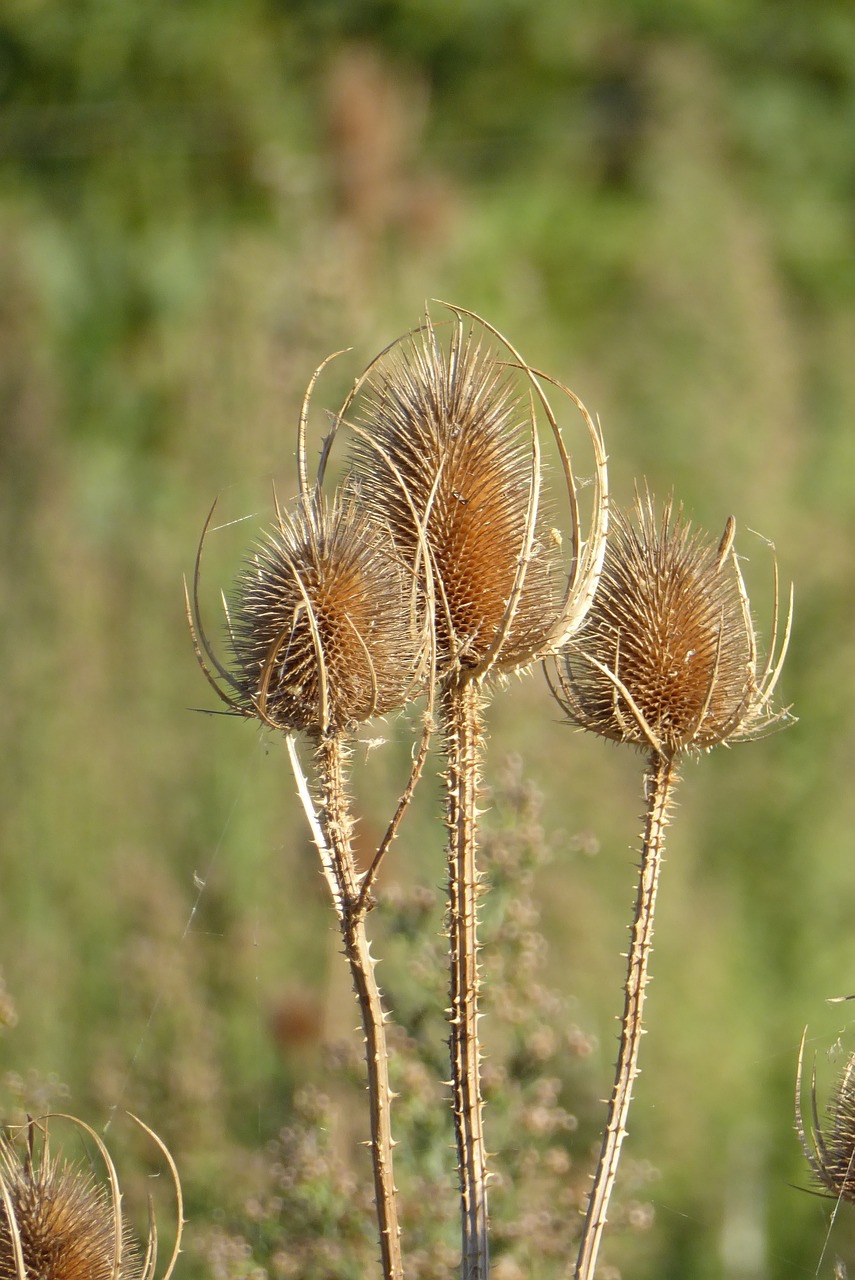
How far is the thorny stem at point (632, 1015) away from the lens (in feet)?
2.63

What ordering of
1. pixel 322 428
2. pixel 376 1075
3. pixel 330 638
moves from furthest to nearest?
pixel 322 428, pixel 330 638, pixel 376 1075

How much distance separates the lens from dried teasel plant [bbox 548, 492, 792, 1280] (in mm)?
912

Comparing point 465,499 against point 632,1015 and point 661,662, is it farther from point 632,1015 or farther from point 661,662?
point 632,1015

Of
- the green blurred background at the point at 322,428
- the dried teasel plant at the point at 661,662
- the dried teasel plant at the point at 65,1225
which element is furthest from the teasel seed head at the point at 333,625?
the green blurred background at the point at 322,428

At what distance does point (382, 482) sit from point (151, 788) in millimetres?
2032

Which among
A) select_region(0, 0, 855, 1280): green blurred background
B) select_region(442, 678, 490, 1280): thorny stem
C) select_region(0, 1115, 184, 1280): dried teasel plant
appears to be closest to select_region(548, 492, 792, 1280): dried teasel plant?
select_region(442, 678, 490, 1280): thorny stem

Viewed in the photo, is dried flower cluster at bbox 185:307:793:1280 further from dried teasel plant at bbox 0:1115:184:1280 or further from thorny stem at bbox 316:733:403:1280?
dried teasel plant at bbox 0:1115:184:1280

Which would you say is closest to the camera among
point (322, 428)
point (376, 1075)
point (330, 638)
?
point (376, 1075)

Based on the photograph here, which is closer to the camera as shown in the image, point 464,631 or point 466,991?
point 466,991

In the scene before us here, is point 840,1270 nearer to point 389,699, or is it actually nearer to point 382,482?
point 389,699

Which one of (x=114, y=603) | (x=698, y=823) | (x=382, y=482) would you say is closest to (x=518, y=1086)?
(x=382, y=482)

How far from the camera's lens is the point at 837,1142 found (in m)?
0.87

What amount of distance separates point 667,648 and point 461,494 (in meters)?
0.21

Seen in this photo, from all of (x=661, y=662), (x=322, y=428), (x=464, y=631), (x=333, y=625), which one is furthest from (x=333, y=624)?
(x=322, y=428)
